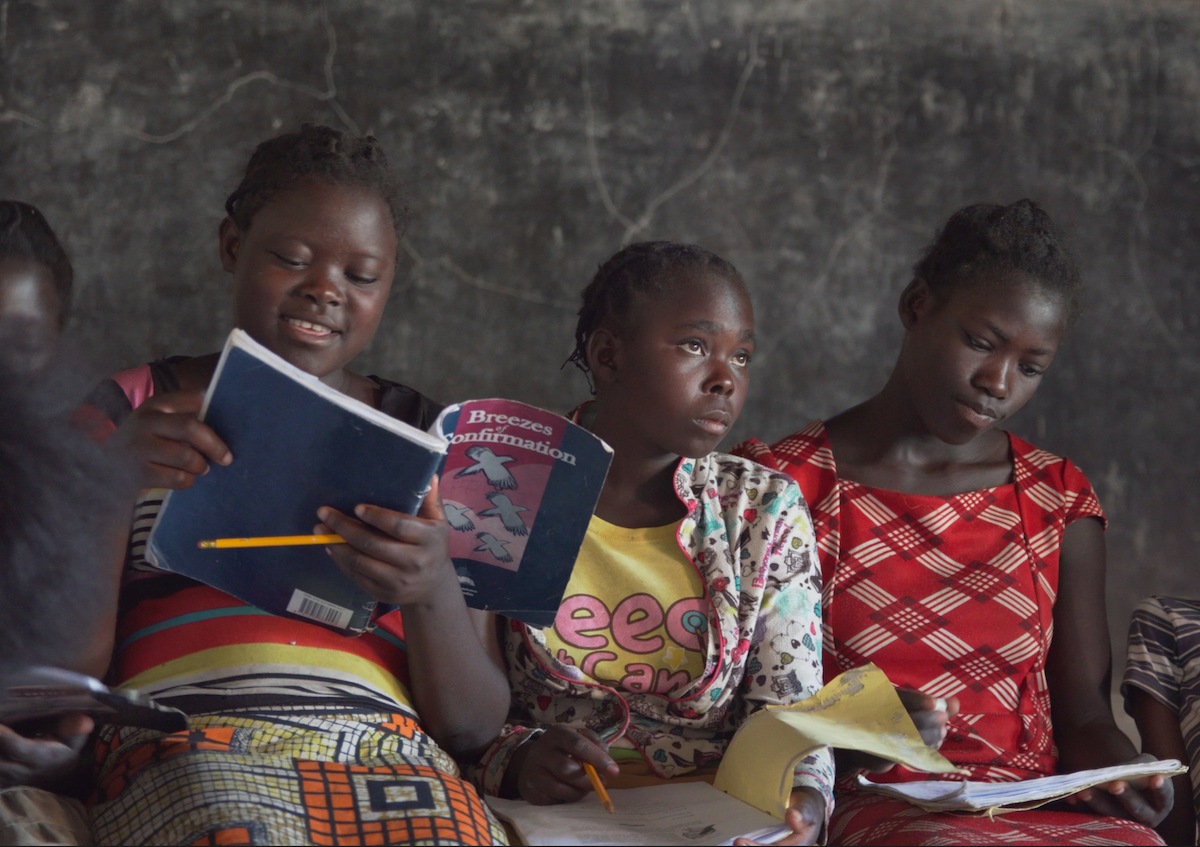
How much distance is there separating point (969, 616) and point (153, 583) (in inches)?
50.5

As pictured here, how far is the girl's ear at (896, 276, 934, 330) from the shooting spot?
2.08m

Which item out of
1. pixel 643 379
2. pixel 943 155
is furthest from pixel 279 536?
pixel 943 155

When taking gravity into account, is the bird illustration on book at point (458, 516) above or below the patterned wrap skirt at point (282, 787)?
above

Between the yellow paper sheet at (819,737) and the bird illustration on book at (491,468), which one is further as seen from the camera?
the bird illustration on book at (491,468)

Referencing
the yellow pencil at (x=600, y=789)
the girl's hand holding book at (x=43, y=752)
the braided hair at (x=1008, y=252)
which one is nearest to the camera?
the girl's hand holding book at (x=43, y=752)

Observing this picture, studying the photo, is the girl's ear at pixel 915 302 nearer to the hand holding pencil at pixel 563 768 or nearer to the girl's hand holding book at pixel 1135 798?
the girl's hand holding book at pixel 1135 798

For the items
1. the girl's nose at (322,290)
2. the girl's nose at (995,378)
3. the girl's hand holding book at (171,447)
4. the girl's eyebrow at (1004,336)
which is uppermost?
the girl's eyebrow at (1004,336)

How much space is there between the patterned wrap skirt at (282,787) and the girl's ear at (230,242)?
67cm

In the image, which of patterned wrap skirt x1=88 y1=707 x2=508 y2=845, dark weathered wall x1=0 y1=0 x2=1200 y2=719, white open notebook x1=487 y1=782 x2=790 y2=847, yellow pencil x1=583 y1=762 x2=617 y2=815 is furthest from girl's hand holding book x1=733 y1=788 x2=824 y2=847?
dark weathered wall x1=0 y1=0 x2=1200 y2=719

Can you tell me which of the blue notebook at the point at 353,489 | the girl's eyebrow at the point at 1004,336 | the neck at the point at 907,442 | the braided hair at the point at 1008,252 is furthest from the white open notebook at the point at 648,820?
the braided hair at the point at 1008,252

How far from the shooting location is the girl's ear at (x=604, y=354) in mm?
1834

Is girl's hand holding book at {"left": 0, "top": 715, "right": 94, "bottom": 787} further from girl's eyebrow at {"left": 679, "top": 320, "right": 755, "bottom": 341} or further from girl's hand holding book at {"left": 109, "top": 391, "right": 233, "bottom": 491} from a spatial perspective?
girl's eyebrow at {"left": 679, "top": 320, "right": 755, "bottom": 341}

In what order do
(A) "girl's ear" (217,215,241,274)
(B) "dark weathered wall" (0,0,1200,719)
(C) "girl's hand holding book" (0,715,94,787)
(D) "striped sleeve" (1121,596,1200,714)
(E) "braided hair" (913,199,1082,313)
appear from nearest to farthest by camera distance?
(C) "girl's hand holding book" (0,715,94,787) < (A) "girl's ear" (217,215,241,274) < (D) "striped sleeve" (1121,596,1200,714) < (E) "braided hair" (913,199,1082,313) < (B) "dark weathered wall" (0,0,1200,719)

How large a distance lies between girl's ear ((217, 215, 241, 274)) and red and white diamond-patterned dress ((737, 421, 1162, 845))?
3.08ft
